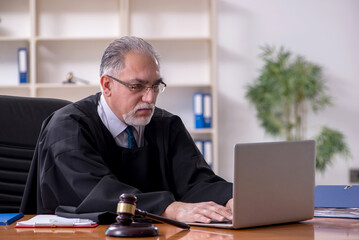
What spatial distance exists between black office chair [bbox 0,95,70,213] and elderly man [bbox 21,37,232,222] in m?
0.23

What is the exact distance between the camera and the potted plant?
16.6 feet

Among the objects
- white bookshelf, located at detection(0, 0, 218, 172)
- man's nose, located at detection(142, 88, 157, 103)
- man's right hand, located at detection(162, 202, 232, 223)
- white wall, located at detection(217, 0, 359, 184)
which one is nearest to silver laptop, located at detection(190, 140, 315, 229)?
man's right hand, located at detection(162, 202, 232, 223)

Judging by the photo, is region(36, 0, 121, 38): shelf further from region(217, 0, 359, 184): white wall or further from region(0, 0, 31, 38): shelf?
region(217, 0, 359, 184): white wall

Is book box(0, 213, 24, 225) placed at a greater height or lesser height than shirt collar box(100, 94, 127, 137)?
lesser

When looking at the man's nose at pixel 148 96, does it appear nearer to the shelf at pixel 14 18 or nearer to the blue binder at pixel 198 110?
the blue binder at pixel 198 110

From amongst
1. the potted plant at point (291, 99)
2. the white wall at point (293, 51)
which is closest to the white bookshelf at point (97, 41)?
the white wall at point (293, 51)

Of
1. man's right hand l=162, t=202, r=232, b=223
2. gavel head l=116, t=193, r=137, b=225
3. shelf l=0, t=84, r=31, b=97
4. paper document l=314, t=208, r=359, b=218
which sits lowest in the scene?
paper document l=314, t=208, r=359, b=218

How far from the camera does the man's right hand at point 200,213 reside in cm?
153

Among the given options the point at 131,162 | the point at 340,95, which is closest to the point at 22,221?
the point at 131,162

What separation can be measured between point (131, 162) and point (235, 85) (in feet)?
11.0

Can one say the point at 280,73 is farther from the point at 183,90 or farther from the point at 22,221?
the point at 22,221

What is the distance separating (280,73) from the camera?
202 inches

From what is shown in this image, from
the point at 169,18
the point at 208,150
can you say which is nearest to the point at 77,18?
the point at 169,18

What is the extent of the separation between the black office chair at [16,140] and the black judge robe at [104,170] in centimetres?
24
